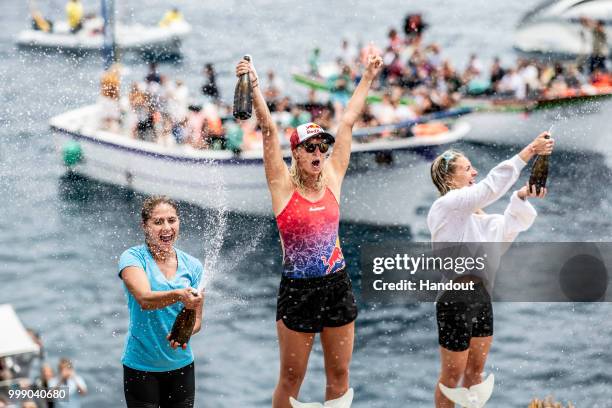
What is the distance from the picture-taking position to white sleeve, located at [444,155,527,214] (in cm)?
525

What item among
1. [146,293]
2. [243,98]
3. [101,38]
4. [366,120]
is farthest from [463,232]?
[101,38]

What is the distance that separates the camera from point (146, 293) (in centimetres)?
492

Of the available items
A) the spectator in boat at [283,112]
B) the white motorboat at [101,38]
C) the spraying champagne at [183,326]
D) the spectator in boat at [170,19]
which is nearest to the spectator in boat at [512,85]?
the spectator in boat at [283,112]

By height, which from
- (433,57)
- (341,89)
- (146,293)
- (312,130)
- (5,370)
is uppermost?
(433,57)

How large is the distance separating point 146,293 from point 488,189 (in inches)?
61.2

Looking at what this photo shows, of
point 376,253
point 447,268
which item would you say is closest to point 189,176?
point 376,253

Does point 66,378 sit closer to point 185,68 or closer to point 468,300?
point 468,300

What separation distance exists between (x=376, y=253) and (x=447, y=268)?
97 cm

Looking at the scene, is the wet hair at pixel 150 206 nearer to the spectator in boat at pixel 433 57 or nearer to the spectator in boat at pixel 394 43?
the spectator in boat at pixel 433 57

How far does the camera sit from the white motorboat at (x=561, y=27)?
13320mm

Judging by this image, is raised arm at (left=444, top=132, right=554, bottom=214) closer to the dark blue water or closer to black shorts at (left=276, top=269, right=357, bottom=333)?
black shorts at (left=276, top=269, right=357, bottom=333)

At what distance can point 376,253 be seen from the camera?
6562mm

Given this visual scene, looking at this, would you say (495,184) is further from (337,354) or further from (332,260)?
(337,354)

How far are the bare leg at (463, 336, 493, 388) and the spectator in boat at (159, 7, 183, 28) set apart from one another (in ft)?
45.0
